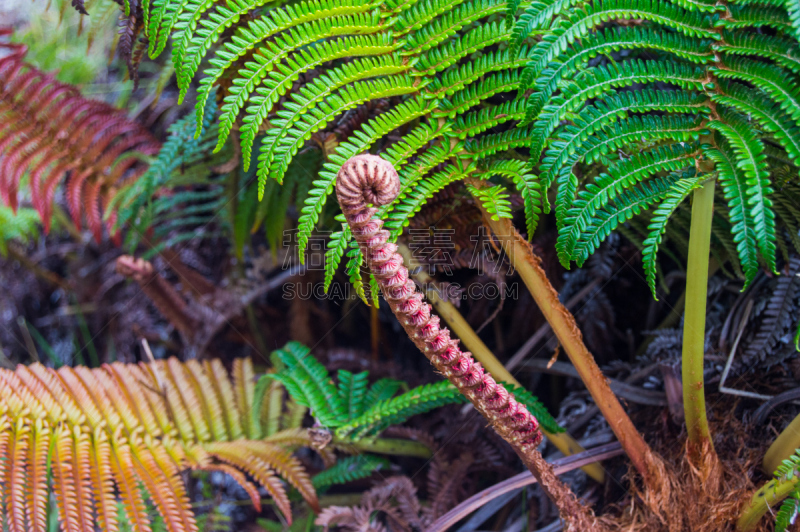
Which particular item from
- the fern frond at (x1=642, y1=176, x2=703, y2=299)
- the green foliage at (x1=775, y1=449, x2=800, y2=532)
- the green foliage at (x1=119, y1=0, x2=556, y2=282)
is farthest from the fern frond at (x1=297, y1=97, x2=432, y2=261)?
the green foliage at (x1=775, y1=449, x2=800, y2=532)

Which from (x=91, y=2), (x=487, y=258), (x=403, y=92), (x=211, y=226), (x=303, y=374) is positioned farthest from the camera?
(x=211, y=226)

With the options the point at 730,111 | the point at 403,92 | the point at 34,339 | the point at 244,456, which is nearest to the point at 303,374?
the point at 244,456

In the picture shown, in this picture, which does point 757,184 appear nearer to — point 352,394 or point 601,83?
point 601,83

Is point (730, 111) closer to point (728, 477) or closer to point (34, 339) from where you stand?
point (728, 477)

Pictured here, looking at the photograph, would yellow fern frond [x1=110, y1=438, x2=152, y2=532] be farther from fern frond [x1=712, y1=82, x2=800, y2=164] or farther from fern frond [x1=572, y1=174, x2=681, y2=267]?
fern frond [x1=712, y1=82, x2=800, y2=164]

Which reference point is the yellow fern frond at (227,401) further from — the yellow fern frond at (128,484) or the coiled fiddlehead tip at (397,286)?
the coiled fiddlehead tip at (397,286)

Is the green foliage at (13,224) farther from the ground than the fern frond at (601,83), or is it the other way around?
the fern frond at (601,83)

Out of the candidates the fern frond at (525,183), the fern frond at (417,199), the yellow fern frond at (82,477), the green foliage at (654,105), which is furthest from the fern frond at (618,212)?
the yellow fern frond at (82,477)
